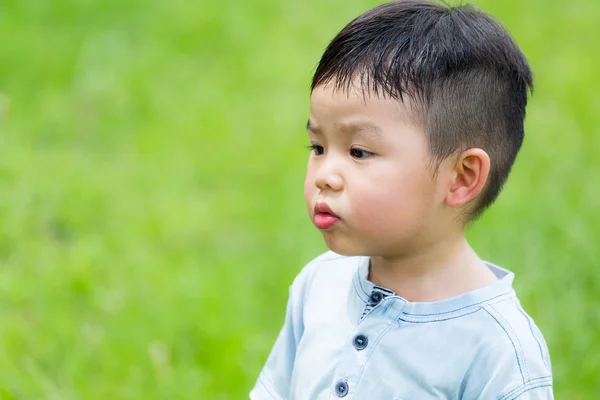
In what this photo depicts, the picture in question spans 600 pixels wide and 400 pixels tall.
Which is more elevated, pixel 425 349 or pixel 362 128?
pixel 362 128

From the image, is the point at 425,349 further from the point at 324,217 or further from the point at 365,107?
the point at 365,107

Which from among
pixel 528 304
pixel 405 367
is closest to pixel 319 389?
pixel 405 367

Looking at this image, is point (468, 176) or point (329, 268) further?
point (329, 268)

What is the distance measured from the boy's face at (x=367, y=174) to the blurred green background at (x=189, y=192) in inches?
51.9

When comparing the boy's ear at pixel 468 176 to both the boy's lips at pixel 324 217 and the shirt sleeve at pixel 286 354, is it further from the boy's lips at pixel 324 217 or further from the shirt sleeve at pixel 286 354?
the shirt sleeve at pixel 286 354

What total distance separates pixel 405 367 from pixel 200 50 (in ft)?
12.2

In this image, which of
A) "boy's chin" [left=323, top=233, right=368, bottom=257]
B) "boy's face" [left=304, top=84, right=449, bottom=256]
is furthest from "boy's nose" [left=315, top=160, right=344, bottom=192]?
"boy's chin" [left=323, top=233, right=368, bottom=257]

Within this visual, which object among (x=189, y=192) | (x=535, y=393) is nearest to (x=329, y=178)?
(x=535, y=393)

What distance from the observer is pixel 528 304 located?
3256mm

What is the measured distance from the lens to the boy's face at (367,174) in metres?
1.73

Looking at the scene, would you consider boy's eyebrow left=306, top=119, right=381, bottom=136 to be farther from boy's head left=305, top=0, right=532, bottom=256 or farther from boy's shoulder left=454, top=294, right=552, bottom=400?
boy's shoulder left=454, top=294, right=552, bottom=400

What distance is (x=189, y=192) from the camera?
407cm

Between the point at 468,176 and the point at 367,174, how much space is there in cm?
21

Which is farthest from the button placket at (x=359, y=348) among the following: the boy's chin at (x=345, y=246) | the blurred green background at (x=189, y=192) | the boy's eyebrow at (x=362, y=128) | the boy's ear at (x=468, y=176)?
the blurred green background at (x=189, y=192)
